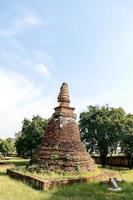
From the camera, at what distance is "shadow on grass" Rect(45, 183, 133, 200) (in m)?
14.0

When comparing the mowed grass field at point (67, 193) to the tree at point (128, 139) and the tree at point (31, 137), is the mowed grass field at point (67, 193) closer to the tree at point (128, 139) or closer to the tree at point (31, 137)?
the tree at point (128, 139)

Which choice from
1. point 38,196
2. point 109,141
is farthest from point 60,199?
point 109,141

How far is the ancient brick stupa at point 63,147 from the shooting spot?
21125 millimetres

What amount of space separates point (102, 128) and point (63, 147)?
1615 centimetres

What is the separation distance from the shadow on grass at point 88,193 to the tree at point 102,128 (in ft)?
66.0

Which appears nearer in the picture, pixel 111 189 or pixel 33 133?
pixel 111 189

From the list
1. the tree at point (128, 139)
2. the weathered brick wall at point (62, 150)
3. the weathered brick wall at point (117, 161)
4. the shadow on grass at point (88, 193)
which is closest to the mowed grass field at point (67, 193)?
the shadow on grass at point (88, 193)

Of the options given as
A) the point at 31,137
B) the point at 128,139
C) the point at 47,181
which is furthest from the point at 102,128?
the point at 47,181

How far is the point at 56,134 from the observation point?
22547 mm

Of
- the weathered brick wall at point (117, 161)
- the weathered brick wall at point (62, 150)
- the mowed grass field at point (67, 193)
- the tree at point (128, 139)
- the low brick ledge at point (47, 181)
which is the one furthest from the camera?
the weathered brick wall at point (117, 161)

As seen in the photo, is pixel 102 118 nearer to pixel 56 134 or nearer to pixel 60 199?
pixel 56 134

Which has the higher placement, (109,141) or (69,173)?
(109,141)

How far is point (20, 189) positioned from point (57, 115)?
28.5 ft

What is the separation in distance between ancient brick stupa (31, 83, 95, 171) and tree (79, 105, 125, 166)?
13.7 m
